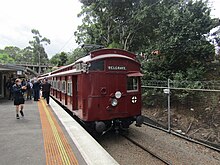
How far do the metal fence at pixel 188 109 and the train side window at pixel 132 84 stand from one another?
6.31 feet

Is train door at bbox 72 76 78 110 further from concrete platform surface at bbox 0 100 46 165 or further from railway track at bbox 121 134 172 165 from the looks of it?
railway track at bbox 121 134 172 165

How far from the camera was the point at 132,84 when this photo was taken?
801cm

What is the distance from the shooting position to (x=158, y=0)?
1673cm

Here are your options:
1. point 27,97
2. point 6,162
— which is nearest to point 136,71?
point 6,162

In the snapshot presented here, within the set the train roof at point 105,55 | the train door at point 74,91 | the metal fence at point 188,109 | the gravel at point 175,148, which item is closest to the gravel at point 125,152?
the gravel at point 175,148

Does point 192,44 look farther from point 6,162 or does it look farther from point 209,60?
point 6,162

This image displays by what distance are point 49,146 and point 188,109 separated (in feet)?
29.6

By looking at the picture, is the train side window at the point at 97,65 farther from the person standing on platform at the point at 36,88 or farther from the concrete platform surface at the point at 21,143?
the person standing on platform at the point at 36,88

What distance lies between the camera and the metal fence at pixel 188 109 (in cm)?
930

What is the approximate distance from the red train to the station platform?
932mm

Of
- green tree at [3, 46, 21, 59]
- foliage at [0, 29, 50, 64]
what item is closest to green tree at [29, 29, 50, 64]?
foliage at [0, 29, 50, 64]

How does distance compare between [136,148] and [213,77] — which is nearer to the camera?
[136,148]

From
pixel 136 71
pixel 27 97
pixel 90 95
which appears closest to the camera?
pixel 90 95

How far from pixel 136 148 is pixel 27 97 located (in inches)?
430
